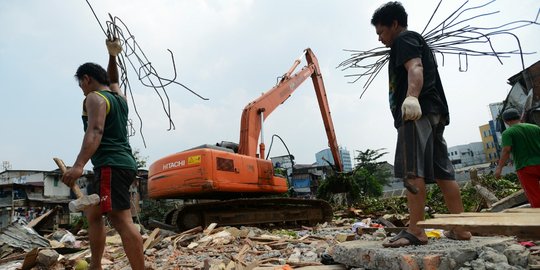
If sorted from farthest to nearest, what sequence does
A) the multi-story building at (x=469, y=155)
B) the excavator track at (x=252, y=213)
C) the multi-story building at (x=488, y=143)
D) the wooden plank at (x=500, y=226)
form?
the multi-story building at (x=469, y=155), the multi-story building at (x=488, y=143), the excavator track at (x=252, y=213), the wooden plank at (x=500, y=226)

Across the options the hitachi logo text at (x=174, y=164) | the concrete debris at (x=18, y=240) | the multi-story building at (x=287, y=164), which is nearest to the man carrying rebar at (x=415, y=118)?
→ the hitachi logo text at (x=174, y=164)

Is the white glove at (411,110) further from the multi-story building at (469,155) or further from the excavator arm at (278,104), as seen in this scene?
the multi-story building at (469,155)

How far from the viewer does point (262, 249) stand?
4.14 m

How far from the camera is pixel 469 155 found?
2830 inches

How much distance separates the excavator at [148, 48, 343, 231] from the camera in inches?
248

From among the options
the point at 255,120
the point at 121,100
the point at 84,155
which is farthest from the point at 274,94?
the point at 84,155

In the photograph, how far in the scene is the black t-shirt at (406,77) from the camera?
2.49 m

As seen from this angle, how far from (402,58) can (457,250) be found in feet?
4.30

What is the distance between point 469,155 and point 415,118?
80.3 meters

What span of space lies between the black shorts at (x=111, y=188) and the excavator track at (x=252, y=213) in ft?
14.1

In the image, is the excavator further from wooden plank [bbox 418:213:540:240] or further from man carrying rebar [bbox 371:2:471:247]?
wooden plank [bbox 418:213:540:240]

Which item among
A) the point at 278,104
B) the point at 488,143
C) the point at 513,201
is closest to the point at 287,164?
the point at 278,104

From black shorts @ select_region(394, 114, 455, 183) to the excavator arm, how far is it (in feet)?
17.0

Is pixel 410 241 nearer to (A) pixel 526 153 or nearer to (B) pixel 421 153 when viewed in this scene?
(B) pixel 421 153
